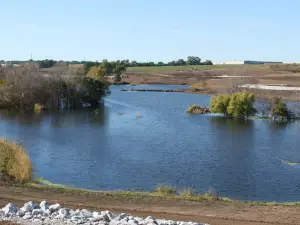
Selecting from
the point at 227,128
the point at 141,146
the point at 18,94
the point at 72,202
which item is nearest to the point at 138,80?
the point at 18,94

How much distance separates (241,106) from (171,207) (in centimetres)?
5182

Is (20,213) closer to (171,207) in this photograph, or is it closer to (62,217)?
(62,217)

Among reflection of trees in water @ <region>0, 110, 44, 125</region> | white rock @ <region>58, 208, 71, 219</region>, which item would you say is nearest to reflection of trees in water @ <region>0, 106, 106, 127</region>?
reflection of trees in water @ <region>0, 110, 44, 125</region>

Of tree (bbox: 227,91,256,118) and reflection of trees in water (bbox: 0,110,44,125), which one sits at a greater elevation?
tree (bbox: 227,91,256,118)

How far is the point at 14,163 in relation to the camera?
88.2 feet

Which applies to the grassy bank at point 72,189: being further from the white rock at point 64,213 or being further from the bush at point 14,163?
the white rock at point 64,213

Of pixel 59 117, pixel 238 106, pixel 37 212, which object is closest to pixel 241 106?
pixel 238 106

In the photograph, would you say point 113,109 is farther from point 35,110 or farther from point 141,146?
point 141,146

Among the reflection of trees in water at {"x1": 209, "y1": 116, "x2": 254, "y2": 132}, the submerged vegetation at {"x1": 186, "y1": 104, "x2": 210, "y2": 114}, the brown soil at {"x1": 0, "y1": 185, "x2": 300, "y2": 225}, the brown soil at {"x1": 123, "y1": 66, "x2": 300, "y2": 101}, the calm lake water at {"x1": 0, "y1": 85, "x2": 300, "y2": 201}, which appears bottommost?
the calm lake water at {"x1": 0, "y1": 85, "x2": 300, "y2": 201}

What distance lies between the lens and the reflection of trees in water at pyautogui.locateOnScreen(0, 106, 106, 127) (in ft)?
200

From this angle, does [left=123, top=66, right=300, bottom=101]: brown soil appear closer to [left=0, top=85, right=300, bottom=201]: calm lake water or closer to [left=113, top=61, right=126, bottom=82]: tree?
[left=113, top=61, right=126, bottom=82]: tree

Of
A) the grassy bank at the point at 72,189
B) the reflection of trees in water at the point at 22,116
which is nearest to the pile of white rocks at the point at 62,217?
the grassy bank at the point at 72,189

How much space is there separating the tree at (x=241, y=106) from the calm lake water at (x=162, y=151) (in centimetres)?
367

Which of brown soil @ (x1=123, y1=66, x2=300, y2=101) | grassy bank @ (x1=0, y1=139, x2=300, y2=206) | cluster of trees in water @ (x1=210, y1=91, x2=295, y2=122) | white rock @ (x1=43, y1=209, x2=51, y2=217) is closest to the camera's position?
white rock @ (x1=43, y1=209, x2=51, y2=217)
